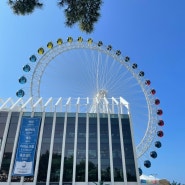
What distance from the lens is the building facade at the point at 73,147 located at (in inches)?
1768

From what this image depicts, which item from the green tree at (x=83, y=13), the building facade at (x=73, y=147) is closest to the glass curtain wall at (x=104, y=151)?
the building facade at (x=73, y=147)

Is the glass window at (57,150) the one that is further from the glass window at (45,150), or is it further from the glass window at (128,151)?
the glass window at (128,151)

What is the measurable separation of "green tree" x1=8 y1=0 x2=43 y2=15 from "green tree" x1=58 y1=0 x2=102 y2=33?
1.72m

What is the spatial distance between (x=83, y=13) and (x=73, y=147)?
1382 inches

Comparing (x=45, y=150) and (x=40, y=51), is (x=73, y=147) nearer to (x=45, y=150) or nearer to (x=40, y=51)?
(x=45, y=150)

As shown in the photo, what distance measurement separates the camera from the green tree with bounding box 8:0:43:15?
15557mm

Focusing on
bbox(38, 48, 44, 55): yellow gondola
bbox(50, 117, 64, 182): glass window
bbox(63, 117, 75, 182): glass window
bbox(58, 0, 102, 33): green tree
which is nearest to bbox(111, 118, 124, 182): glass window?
bbox(63, 117, 75, 182): glass window

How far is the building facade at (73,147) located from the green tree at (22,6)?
113 ft

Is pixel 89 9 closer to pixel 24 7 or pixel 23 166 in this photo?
pixel 24 7

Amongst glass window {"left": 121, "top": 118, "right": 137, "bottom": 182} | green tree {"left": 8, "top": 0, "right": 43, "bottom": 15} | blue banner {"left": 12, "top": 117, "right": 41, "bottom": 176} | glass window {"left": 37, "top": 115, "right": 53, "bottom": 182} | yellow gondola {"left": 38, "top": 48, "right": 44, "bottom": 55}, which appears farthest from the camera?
yellow gondola {"left": 38, "top": 48, "right": 44, "bottom": 55}

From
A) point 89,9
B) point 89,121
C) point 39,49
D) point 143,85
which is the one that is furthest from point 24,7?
point 143,85

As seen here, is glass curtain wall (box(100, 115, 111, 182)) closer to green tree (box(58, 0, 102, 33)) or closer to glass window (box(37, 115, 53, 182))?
glass window (box(37, 115, 53, 182))

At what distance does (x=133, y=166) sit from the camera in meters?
46.3

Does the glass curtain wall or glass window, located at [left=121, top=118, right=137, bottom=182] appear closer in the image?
the glass curtain wall
